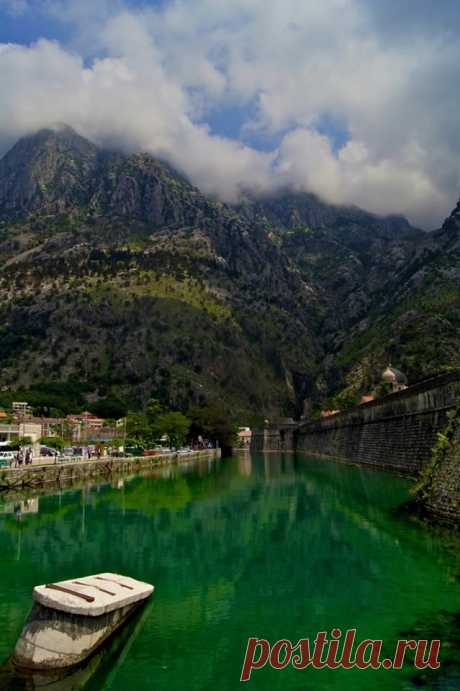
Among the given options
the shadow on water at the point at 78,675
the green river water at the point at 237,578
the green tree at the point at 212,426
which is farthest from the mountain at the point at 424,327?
the shadow on water at the point at 78,675

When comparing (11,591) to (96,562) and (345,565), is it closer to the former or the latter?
(96,562)

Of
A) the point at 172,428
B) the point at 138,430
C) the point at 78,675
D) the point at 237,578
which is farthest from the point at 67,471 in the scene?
the point at 172,428

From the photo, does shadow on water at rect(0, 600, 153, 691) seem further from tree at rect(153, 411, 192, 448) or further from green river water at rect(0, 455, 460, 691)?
tree at rect(153, 411, 192, 448)

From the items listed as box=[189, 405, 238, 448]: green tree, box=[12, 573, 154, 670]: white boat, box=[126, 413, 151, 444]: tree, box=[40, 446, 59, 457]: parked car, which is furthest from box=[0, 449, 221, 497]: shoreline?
box=[189, 405, 238, 448]: green tree

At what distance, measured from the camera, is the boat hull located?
12.1 m

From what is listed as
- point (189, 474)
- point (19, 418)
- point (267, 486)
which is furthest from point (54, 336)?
point (267, 486)

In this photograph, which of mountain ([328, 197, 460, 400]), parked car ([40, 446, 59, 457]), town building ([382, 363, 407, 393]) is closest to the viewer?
parked car ([40, 446, 59, 457])

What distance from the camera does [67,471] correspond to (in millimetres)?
57500

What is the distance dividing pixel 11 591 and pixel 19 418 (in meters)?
105

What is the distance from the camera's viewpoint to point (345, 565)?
22.8 meters

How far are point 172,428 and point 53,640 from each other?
111 metres

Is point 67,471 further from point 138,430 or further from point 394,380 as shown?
point 394,380

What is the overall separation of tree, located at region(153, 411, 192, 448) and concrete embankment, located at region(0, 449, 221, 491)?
29.9 metres

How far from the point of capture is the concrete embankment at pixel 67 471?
48.8 meters
